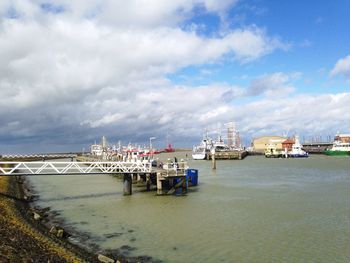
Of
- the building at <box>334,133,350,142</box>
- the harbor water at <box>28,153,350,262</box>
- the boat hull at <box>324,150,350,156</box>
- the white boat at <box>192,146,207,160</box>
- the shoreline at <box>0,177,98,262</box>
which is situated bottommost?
the harbor water at <box>28,153,350,262</box>

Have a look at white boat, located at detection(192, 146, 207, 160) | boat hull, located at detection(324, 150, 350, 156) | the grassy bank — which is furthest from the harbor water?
boat hull, located at detection(324, 150, 350, 156)

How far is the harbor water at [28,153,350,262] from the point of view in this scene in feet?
61.2

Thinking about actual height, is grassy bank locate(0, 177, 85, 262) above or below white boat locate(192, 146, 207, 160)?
below

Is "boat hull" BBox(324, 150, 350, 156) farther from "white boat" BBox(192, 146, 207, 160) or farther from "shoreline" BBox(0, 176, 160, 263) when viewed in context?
"shoreline" BBox(0, 176, 160, 263)

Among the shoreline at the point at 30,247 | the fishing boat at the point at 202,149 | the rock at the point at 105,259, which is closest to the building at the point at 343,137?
the fishing boat at the point at 202,149

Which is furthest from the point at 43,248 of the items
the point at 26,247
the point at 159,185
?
the point at 159,185

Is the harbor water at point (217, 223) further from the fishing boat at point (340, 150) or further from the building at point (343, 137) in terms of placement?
the building at point (343, 137)

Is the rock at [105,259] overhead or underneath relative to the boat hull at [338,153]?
underneath

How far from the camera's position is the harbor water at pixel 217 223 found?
18656 mm

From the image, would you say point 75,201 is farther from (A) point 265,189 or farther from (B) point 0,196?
(A) point 265,189


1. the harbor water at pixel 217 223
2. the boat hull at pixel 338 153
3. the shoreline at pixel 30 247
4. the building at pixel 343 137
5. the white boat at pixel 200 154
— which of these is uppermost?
the building at pixel 343 137

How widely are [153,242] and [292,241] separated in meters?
7.90

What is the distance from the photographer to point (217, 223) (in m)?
24.9

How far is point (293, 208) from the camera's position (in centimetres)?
2998
